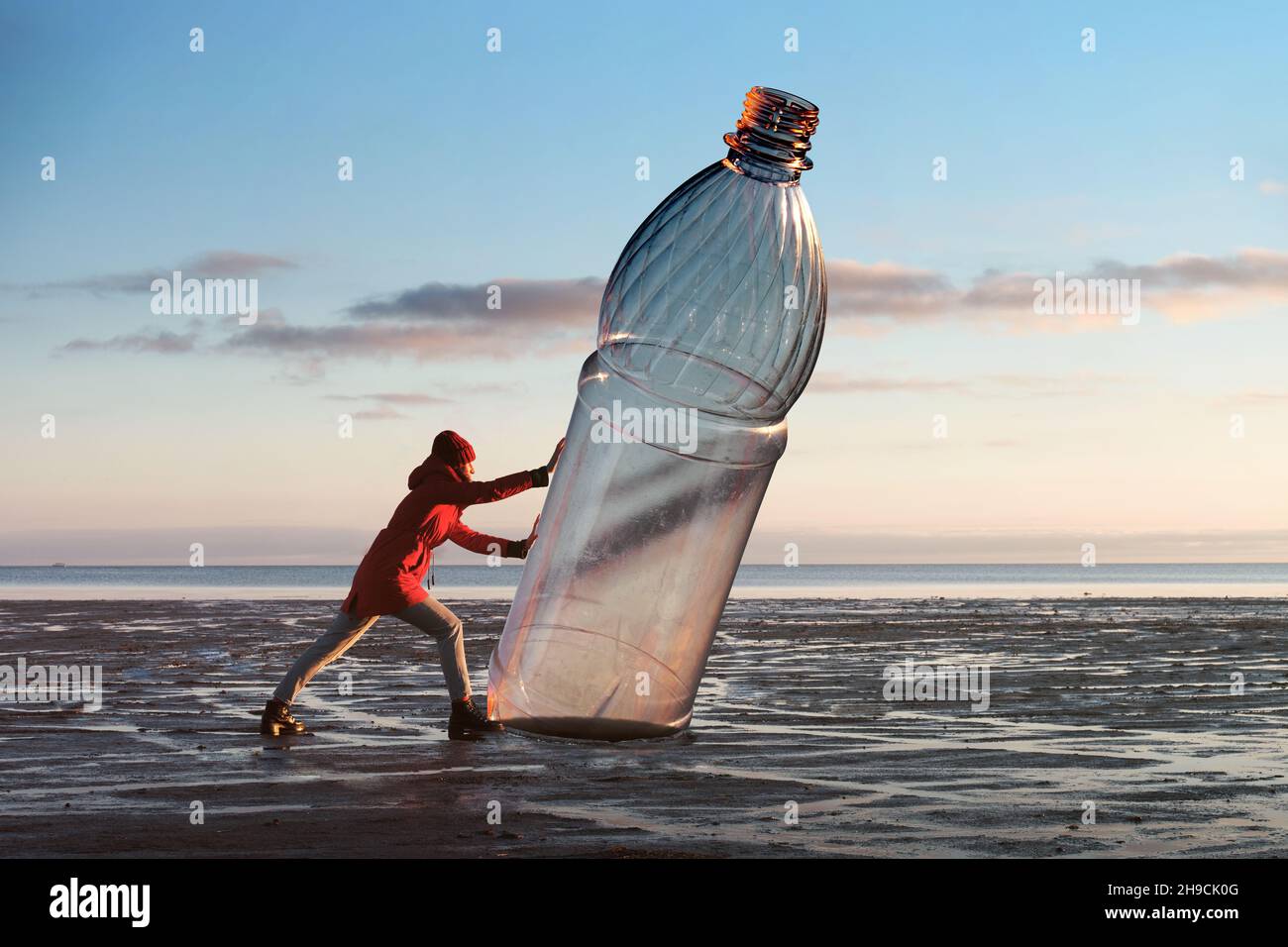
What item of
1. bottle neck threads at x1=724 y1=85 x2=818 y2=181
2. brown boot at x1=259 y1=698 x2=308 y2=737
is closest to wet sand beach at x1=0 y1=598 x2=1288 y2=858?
brown boot at x1=259 y1=698 x2=308 y2=737

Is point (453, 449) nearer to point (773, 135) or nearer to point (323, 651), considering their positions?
point (323, 651)

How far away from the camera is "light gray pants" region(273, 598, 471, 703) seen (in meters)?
9.09

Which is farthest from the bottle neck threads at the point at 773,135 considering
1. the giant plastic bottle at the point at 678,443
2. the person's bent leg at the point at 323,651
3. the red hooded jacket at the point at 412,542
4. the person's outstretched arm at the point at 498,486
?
the person's bent leg at the point at 323,651

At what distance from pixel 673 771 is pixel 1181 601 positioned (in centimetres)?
3367

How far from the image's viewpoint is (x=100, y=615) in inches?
1222

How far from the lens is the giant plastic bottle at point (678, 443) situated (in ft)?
15.6

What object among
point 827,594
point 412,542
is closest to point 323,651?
point 412,542

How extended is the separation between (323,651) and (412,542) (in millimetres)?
1103

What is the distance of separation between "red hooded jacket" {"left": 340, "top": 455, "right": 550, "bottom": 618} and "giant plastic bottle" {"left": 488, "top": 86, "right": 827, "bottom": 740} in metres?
3.15

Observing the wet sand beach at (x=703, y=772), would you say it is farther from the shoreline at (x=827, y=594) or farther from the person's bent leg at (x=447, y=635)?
the shoreline at (x=827, y=594)

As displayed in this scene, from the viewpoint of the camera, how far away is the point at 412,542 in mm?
8773

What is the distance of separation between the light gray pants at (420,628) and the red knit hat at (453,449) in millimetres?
1137

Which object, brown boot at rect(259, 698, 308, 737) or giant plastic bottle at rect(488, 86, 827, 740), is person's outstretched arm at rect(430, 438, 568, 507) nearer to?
giant plastic bottle at rect(488, 86, 827, 740)
